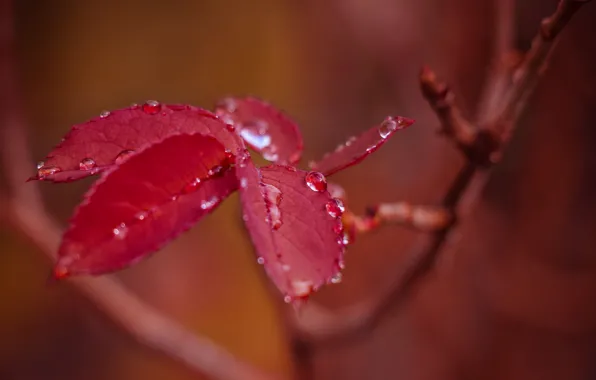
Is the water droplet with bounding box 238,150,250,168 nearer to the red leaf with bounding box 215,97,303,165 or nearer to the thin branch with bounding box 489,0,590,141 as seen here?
the red leaf with bounding box 215,97,303,165

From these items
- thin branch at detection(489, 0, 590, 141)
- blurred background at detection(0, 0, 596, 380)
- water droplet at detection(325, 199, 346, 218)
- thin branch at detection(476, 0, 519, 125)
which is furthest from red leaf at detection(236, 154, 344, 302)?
blurred background at detection(0, 0, 596, 380)

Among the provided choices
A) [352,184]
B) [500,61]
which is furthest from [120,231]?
[352,184]

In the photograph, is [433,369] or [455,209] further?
[433,369]

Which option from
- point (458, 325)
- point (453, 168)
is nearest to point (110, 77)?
point (453, 168)

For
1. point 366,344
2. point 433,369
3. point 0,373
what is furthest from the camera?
point 0,373

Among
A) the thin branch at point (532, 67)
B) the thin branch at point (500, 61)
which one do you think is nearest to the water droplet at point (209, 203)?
the thin branch at point (532, 67)

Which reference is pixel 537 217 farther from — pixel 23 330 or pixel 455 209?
pixel 23 330

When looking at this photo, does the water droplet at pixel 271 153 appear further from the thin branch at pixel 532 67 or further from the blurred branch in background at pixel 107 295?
the blurred branch in background at pixel 107 295

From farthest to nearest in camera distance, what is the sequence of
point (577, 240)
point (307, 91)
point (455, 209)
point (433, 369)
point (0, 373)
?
point (307, 91) → point (0, 373) → point (433, 369) → point (577, 240) → point (455, 209)
